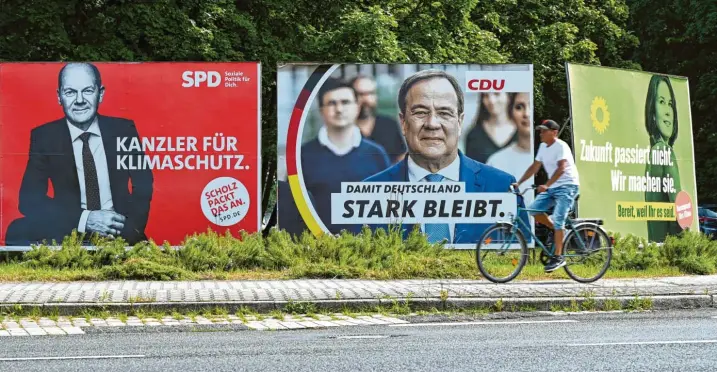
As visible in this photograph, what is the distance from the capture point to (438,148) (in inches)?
637

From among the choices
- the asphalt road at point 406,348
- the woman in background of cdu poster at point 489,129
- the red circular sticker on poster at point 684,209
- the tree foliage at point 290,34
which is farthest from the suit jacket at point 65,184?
the red circular sticker on poster at point 684,209

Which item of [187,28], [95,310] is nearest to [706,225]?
[187,28]

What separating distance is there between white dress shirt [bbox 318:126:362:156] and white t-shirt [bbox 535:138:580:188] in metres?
3.56

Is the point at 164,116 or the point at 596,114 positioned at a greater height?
the point at 596,114

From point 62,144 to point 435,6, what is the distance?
15.1 meters

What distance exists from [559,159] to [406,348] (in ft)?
18.8

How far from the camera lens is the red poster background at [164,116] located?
15.5m

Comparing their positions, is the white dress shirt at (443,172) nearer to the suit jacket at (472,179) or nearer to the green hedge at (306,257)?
the suit jacket at (472,179)

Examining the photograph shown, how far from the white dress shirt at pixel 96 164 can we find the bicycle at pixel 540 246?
5870 mm

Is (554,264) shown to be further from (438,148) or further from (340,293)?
(438,148)

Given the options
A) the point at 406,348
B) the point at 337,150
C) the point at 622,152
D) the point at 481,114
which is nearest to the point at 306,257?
the point at 337,150

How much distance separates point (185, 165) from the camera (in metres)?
15.8

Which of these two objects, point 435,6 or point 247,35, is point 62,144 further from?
point 435,6

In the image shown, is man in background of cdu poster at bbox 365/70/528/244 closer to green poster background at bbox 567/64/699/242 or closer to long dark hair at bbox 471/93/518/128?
long dark hair at bbox 471/93/518/128
